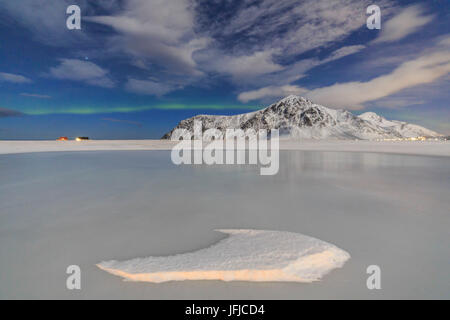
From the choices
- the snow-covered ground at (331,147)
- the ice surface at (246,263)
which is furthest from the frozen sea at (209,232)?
the snow-covered ground at (331,147)

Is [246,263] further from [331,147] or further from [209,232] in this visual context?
[331,147]

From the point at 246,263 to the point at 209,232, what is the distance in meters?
1.01

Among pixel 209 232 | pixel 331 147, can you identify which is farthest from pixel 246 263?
pixel 331 147

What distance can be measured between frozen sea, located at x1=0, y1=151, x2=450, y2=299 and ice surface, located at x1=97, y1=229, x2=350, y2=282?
3.7 inches

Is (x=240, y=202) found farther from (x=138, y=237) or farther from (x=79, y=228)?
(x=79, y=228)

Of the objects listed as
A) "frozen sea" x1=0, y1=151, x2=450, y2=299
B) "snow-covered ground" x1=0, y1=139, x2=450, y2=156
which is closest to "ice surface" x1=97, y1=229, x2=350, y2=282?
"frozen sea" x1=0, y1=151, x2=450, y2=299

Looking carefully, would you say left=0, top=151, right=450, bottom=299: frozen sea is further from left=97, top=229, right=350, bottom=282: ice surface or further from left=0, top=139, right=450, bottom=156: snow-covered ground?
left=0, top=139, right=450, bottom=156: snow-covered ground

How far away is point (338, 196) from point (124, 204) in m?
4.95

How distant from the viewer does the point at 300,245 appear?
2662mm

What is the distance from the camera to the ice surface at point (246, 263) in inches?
83.7

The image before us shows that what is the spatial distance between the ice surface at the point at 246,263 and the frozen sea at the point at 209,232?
3.7 inches

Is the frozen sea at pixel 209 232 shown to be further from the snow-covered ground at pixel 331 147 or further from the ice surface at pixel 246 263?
the snow-covered ground at pixel 331 147

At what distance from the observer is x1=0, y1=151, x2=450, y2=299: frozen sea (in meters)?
1.96
